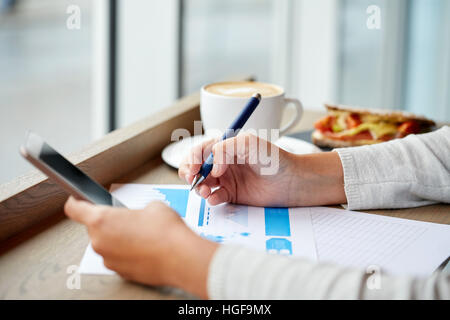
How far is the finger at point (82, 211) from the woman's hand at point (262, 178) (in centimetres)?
23

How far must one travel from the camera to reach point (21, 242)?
2.04ft

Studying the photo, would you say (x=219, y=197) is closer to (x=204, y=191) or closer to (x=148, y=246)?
(x=204, y=191)

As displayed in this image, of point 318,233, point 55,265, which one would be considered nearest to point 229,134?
point 318,233

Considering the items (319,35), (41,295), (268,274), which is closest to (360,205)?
(268,274)

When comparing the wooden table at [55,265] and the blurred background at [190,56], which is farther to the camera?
the blurred background at [190,56]

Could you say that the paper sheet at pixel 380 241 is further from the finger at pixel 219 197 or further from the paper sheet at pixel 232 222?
the finger at pixel 219 197

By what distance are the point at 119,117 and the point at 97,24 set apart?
0.33 m

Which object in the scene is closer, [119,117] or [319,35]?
[119,117]

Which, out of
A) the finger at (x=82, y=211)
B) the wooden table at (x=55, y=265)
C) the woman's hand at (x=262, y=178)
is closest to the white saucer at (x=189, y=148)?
the woman's hand at (x=262, y=178)

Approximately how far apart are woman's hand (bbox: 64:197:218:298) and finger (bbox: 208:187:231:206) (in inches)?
7.9

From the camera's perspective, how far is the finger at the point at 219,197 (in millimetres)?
737

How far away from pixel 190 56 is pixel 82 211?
6.05 ft

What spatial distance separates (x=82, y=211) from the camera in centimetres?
53
